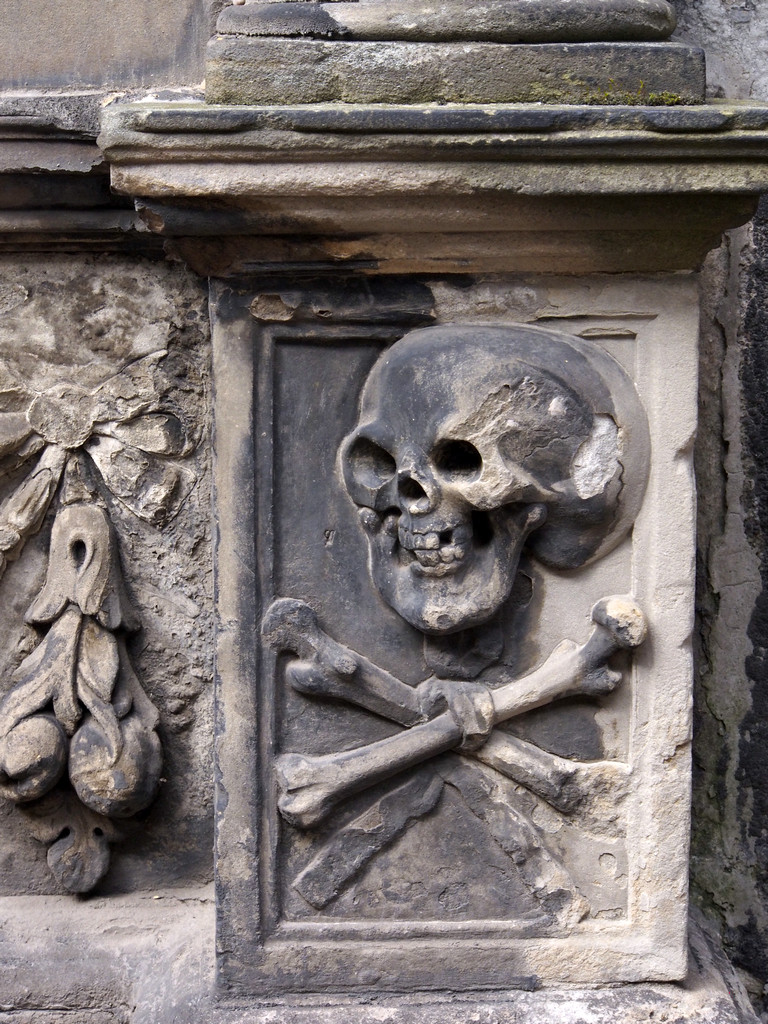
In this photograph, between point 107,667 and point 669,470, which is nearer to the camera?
point 669,470

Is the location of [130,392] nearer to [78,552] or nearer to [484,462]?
[78,552]

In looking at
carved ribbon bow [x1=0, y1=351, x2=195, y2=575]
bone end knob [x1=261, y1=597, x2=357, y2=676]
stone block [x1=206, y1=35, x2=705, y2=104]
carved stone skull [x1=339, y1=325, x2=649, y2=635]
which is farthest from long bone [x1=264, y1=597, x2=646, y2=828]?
stone block [x1=206, y1=35, x2=705, y2=104]

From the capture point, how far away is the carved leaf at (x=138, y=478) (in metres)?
1.57

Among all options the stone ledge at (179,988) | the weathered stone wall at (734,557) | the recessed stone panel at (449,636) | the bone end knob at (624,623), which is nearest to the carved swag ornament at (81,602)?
the stone ledge at (179,988)

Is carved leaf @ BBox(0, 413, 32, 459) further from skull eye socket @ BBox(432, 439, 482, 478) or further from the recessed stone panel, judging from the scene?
skull eye socket @ BBox(432, 439, 482, 478)

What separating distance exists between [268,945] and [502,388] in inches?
34.3

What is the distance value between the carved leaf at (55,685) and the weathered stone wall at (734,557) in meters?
1.05

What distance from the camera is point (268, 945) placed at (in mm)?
1433

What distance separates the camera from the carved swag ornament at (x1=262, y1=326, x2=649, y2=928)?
129 centimetres

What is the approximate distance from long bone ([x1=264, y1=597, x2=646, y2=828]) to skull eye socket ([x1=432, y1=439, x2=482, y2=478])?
0.27m

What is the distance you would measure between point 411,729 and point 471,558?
27 centimetres

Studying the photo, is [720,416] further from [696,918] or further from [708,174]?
[696,918]

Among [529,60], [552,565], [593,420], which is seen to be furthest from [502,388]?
[529,60]

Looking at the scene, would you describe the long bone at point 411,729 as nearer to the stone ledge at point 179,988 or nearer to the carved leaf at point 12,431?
the stone ledge at point 179,988
